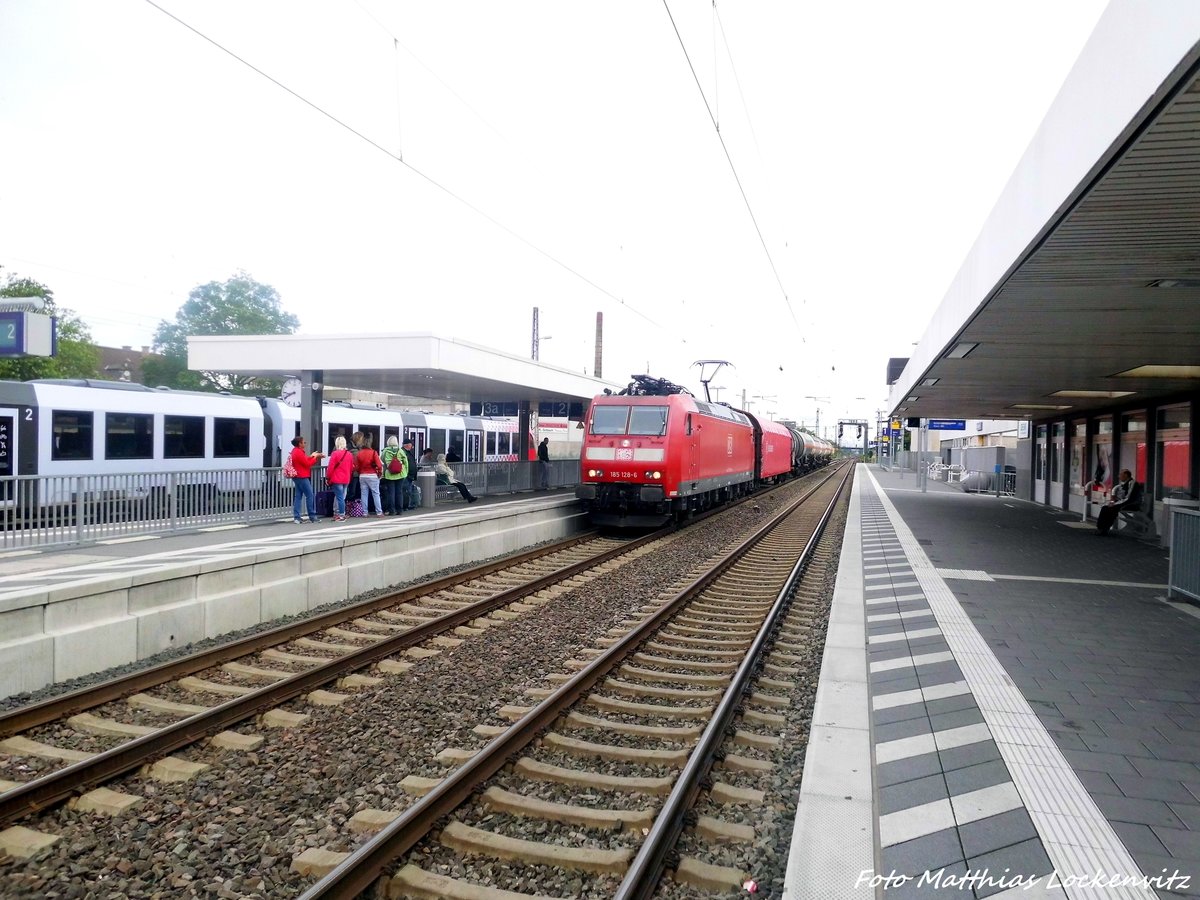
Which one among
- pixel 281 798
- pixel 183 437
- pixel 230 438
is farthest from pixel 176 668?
pixel 230 438

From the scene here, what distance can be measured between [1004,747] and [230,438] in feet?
61.2

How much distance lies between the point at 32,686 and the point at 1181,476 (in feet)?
55.5

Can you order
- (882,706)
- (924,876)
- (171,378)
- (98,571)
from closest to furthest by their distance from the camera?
(924,876)
(882,706)
(98,571)
(171,378)

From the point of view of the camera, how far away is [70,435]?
15367mm

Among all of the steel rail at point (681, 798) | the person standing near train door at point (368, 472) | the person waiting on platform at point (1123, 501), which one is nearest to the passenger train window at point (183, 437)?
the person standing near train door at point (368, 472)

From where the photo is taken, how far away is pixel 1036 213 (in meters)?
5.63

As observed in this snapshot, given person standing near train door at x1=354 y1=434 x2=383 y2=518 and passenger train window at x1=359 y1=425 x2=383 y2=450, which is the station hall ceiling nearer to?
person standing near train door at x1=354 y1=434 x2=383 y2=518

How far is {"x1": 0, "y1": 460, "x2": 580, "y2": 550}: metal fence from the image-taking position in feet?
30.6

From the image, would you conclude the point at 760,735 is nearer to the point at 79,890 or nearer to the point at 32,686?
A: the point at 79,890

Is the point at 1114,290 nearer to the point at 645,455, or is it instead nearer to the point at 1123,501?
the point at 645,455

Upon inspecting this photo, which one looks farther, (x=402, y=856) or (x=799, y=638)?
(x=799, y=638)

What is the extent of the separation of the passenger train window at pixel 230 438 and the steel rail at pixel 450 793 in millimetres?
15135

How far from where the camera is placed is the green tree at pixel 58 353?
98.7 ft

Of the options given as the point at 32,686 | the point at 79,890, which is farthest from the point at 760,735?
the point at 32,686
